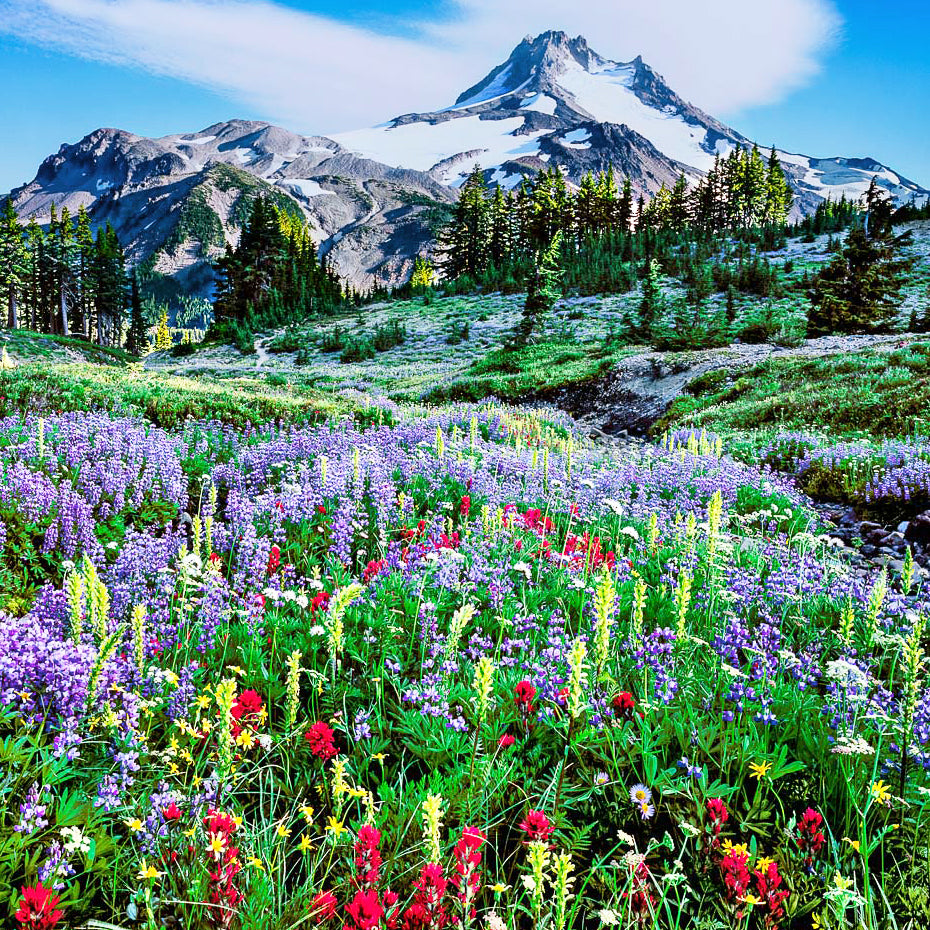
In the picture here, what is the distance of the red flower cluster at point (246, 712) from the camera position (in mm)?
2492

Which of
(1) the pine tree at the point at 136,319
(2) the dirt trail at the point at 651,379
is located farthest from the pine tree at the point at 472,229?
(2) the dirt trail at the point at 651,379

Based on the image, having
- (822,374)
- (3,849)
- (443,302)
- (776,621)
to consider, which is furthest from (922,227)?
(3,849)

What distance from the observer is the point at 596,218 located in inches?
3132

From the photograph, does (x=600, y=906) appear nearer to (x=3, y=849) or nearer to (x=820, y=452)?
(x=3, y=849)

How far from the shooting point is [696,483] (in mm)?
8172

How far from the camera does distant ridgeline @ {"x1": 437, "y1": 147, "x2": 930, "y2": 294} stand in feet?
226

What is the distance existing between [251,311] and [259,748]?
7235 cm

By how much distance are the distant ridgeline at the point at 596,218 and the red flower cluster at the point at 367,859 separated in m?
67.7

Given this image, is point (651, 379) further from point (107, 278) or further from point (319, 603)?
point (107, 278)

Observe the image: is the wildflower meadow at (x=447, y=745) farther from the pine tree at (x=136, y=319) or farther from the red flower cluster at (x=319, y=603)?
the pine tree at (x=136, y=319)

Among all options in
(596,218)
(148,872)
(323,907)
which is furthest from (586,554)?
(596,218)

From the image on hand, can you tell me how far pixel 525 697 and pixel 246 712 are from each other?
50.1 inches

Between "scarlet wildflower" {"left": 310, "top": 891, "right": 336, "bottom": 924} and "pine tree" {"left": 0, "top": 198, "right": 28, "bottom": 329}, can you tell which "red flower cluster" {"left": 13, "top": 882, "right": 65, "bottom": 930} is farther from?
"pine tree" {"left": 0, "top": 198, "right": 28, "bottom": 329}

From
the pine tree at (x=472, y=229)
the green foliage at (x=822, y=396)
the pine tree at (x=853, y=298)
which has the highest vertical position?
the pine tree at (x=472, y=229)
